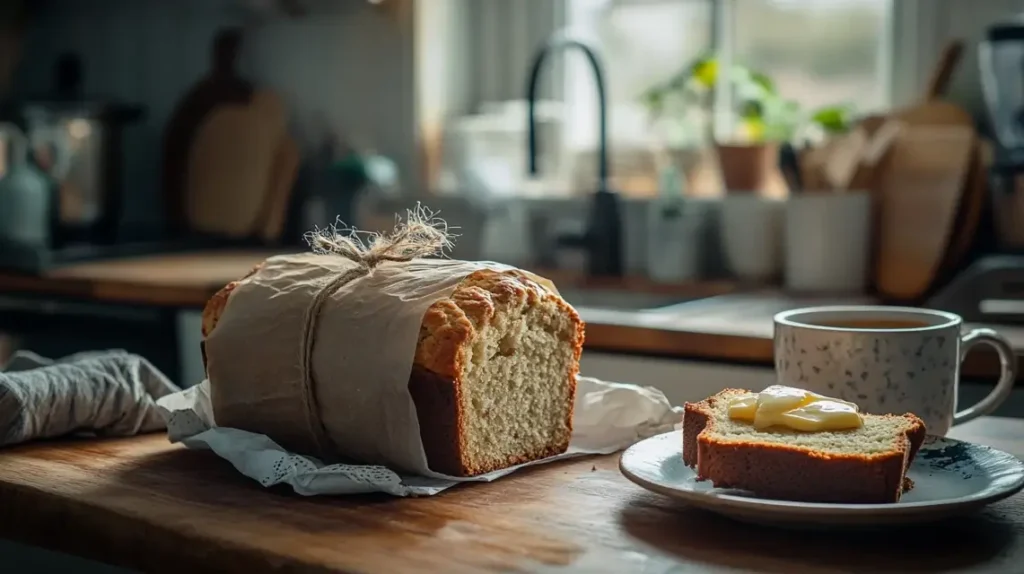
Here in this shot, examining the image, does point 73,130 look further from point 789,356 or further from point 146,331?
point 789,356

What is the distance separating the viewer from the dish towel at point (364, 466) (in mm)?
890

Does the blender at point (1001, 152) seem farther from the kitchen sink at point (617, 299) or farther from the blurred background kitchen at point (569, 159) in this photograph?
the kitchen sink at point (617, 299)

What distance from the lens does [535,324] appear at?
100 cm

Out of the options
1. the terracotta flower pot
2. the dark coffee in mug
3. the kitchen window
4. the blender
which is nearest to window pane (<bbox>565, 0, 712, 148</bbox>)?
the kitchen window

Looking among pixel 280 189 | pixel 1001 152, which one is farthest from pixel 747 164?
pixel 280 189

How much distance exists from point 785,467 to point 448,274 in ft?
1.03

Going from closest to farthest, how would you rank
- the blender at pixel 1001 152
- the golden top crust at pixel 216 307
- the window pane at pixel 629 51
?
the golden top crust at pixel 216 307, the blender at pixel 1001 152, the window pane at pixel 629 51

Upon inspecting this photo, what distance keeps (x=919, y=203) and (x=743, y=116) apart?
512 mm

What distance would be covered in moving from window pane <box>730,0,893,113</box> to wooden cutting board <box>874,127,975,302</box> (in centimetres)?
34

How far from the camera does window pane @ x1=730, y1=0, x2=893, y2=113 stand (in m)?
2.44

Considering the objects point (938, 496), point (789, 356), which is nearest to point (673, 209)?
point (789, 356)

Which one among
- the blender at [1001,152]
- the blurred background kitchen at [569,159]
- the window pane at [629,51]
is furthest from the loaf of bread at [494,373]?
the window pane at [629,51]

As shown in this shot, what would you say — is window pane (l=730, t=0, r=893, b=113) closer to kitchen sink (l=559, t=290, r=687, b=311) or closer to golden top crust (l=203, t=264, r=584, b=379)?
kitchen sink (l=559, t=290, r=687, b=311)

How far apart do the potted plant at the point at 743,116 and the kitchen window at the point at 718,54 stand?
1.0 inches
